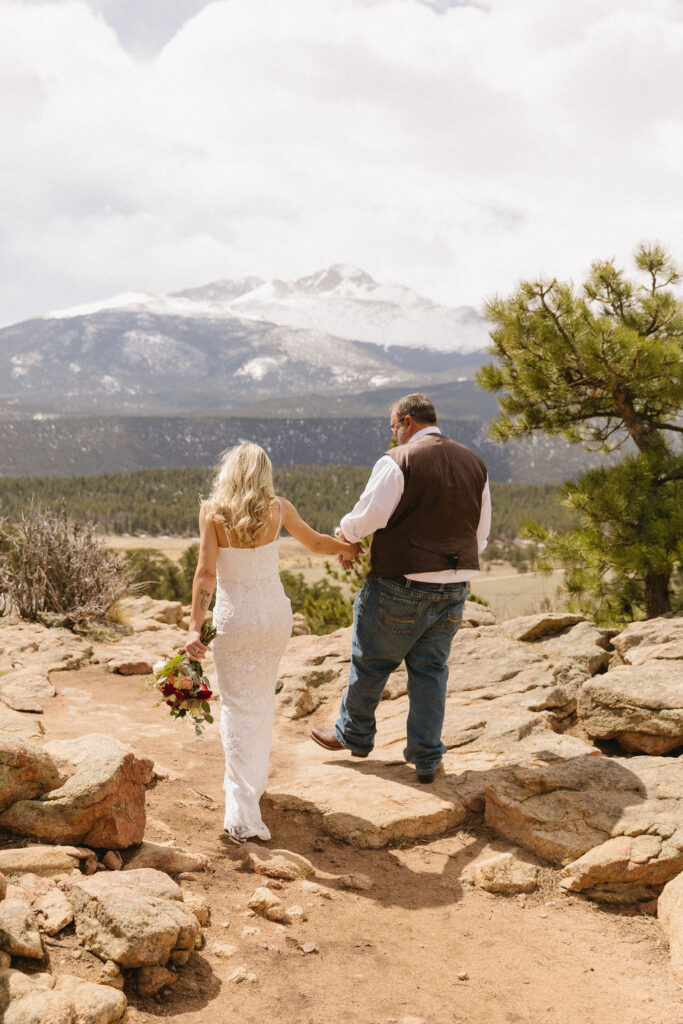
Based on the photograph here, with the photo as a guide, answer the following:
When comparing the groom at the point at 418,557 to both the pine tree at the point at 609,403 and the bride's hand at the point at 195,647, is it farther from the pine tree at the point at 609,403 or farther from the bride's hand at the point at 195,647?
the pine tree at the point at 609,403

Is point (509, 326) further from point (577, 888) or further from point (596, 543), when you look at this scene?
point (577, 888)

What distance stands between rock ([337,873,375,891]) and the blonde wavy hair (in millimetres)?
1768

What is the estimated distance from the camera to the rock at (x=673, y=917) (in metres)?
3.39

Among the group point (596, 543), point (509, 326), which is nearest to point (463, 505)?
point (596, 543)

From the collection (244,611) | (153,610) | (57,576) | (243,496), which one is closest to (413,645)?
(244,611)

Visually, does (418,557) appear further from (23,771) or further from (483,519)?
(23,771)

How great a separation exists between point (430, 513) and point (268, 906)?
218 centimetres

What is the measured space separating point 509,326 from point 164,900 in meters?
7.76

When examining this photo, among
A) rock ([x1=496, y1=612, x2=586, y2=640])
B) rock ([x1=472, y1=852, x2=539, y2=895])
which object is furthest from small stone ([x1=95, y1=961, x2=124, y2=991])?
rock ([x1=496, y1=612, x2=586, y2=640])

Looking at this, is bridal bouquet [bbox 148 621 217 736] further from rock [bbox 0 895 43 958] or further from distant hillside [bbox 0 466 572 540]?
distant hillside [bbox 0 466 572 540]

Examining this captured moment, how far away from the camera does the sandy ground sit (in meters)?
2.97

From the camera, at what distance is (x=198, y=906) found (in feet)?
11.0

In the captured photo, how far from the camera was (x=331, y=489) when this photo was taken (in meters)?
99.7

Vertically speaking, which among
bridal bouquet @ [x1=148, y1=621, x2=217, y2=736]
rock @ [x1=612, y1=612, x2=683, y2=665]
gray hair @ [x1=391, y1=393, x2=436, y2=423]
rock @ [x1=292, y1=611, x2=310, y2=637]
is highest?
gray hair @ [x1=391, y1=393, x2=436, y2=423]
